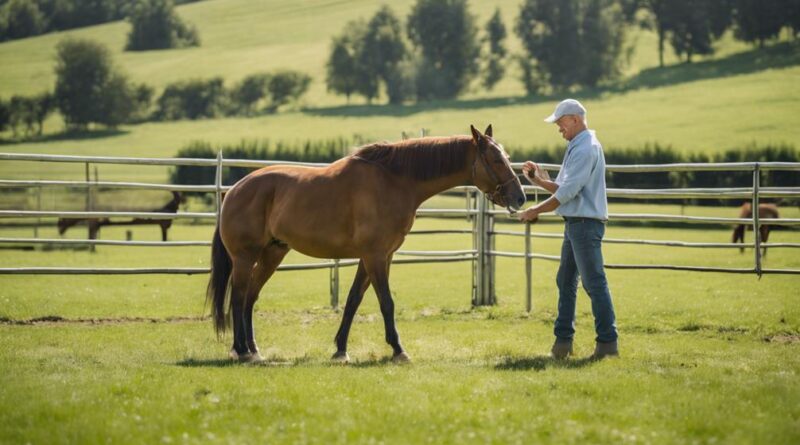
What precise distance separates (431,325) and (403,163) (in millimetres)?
3080

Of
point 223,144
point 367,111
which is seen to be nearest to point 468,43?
point 367,111

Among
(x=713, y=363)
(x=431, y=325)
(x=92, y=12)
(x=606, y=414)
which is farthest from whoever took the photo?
(x=92, y=12)

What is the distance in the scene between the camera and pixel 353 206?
7.61 meters

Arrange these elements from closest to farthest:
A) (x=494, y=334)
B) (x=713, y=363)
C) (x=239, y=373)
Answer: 1. (x=239, y=373)
2. (x=713, y=363)
3. (x=494, y=334)

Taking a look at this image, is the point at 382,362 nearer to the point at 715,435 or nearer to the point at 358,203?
the point at 358,203

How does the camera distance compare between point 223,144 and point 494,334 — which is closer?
point 494,334

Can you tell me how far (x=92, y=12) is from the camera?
11950 centimetres

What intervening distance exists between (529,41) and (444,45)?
365 inches

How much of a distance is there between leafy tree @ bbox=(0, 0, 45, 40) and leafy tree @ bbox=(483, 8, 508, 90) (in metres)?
59.6

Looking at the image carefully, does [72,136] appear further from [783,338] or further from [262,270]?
[783,338]

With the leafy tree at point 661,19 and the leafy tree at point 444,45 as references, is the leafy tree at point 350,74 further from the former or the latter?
the leafy tree at point 661,19

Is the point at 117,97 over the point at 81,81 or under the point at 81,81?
under

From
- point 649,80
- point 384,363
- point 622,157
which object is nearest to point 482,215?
point 384,363

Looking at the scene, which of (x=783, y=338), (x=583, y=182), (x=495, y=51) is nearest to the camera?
(x=583, y=182)
